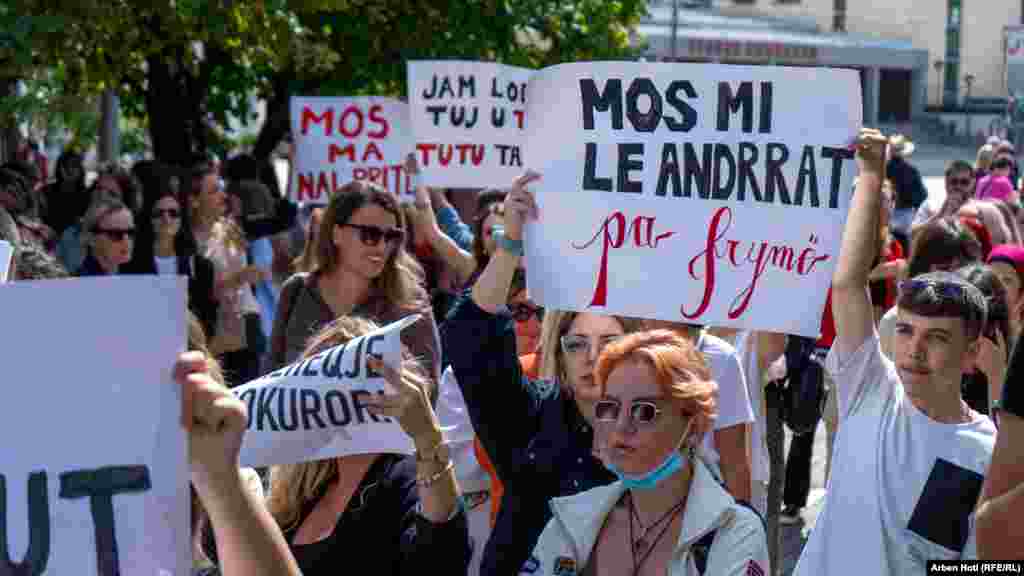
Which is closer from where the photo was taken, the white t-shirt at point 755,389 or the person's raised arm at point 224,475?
the person's raised arm at point 224,475

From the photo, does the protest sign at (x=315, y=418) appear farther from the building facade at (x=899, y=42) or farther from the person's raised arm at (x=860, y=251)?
the building facade at (x=899, y=42)

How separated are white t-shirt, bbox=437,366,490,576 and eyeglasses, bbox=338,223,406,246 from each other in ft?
3.90

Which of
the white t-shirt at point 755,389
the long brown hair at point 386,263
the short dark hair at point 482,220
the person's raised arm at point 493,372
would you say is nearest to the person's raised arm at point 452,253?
the short dark hair at point 482,220

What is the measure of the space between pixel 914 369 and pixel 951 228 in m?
3.25

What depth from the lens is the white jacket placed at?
342 cm

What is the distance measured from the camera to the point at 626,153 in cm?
492

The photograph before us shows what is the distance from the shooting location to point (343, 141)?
389 inches

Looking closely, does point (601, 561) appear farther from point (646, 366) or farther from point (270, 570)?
point (270, 570)

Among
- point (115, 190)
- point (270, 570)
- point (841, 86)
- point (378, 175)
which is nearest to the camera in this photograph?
point (270, 570)

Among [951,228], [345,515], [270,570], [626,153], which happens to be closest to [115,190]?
[951,228]

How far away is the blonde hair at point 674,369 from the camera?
3576 mm

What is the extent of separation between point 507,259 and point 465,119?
4.54 m

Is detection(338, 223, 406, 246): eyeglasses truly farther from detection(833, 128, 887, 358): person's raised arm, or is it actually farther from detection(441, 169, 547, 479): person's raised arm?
detection(833, 128, 887, 358): person's raised arm

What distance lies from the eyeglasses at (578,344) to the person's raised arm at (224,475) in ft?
6.21
